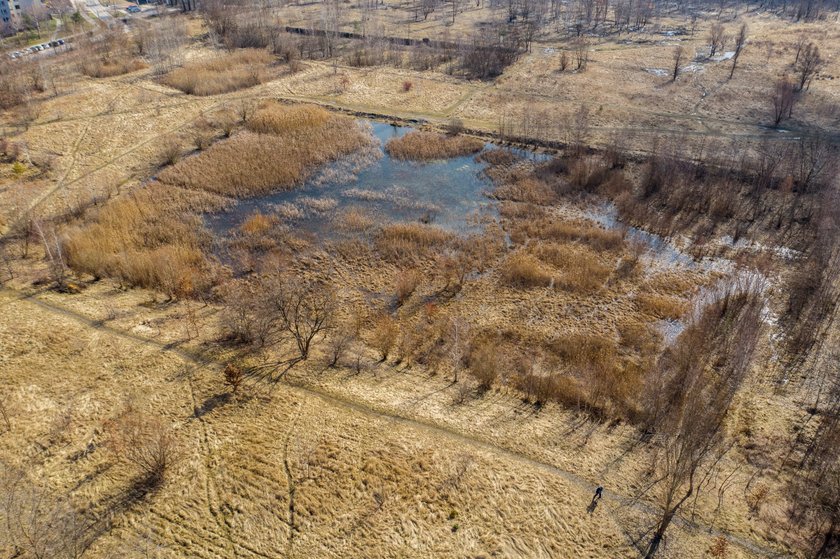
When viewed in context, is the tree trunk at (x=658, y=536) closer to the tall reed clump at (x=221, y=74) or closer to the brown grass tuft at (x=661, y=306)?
the brown grass tuft at (x=661, y=306)

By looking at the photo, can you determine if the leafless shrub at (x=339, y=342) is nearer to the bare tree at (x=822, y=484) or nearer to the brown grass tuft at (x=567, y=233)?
the brown grass tuft at (x=567, y=233)

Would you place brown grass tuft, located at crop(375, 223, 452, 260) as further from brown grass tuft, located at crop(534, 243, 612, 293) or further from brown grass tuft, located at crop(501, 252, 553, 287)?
brown grass tuft, located at crop(534, 243, 612, 293)

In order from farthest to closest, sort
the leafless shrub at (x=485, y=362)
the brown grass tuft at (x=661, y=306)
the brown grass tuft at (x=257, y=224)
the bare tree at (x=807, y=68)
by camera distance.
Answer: the bare tree at (x=807, y=68), the brown grass tuft at (x=257, y=224), the brown grass tuft at (x=661, y=306), the leafless shrub at (x=485, y=362)

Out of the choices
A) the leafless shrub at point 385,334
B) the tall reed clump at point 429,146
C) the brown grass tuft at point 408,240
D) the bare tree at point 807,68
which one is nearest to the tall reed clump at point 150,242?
the leafless shrub at point 385,334

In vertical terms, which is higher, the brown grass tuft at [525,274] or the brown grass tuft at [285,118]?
the brown grass tuft at [285,118]

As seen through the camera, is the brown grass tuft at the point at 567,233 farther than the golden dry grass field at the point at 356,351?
Yes

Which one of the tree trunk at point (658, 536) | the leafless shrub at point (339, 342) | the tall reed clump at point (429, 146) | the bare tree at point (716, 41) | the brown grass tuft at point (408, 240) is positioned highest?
the bare tree at point (716, 41)

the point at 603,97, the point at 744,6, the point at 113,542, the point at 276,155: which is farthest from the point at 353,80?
the point at 744,6

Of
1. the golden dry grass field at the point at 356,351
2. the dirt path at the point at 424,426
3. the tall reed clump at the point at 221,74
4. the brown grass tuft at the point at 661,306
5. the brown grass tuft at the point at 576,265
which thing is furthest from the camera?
the tall reed clump at the point at 221,74
